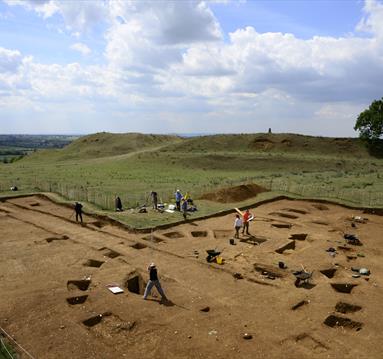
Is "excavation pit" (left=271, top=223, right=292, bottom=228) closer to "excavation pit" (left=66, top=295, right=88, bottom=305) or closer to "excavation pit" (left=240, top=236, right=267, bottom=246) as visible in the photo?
"excavation pit" (left=240, top=236, right=267, bottom=246)

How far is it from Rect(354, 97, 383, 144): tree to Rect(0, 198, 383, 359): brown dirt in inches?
2042

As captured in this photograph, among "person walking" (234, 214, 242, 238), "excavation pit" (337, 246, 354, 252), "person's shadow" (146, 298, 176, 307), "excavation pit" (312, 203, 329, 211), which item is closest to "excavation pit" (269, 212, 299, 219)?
"excavation pit" (312, 203, 329, 211)

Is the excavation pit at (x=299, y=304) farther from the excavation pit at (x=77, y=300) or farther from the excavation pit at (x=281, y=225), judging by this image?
the excavation pit at (x=281, y=225)

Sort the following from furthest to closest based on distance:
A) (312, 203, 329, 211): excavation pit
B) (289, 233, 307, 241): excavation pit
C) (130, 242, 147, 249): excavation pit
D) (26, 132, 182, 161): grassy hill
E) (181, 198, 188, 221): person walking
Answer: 1. (26, 132, 182, 161): grassy hill
2. (312, 203, 329, 211): excavation pit
3. (181, 198, 188, 221): person walking
4. (289, 233, 307, 241): excavation pit
5. (130, 242, 147, 249): excavation pit

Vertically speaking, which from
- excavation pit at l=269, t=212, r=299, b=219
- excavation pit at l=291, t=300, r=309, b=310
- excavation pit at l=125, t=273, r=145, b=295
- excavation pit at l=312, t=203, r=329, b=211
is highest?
excavation pit at l=312, t=203, r=329, b=211

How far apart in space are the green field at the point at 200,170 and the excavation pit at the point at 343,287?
37.8 ft

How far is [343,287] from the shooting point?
15.1 meters

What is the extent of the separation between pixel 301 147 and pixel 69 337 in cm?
6926

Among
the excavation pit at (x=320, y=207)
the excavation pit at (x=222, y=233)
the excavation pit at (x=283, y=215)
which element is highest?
the excavation pit at (x=320, y=207)

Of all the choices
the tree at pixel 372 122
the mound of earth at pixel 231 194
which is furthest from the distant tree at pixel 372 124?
the mound of earth at pixel 231 194

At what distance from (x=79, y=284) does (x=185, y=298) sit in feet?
14.2

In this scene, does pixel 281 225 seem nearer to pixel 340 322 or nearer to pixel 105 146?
pixel 340 322

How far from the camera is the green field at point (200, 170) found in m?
33.8

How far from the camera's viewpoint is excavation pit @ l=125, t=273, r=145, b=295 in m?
15.3
